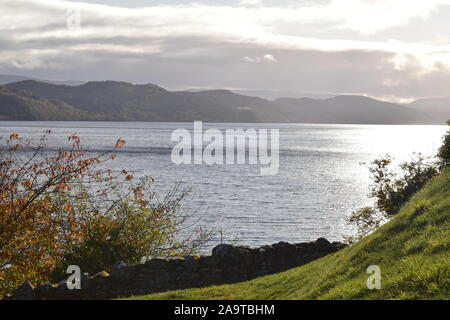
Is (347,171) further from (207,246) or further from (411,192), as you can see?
(411,192)

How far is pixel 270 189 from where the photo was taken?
97.9 m

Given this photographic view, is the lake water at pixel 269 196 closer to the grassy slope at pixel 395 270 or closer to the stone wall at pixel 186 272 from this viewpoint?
the stone wall at pixel 186 272

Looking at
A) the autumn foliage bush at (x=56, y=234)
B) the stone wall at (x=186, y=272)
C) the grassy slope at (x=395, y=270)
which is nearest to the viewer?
the grassy slope at (x=395, y=270)

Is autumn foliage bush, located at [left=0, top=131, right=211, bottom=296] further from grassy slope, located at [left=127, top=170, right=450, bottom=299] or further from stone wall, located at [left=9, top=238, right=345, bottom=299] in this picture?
grassy slope, located at [left=127, top=170, right=450, bottom=299]

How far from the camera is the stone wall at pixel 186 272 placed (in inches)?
724

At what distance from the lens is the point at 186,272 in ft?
68.5

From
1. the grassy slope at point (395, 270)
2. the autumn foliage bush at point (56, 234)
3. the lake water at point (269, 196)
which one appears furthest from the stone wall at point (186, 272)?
the lake water at point (269, 196)

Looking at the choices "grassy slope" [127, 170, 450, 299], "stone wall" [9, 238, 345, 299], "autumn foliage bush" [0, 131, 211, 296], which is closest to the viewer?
"grassy slope" [127, 170, 450, 299]

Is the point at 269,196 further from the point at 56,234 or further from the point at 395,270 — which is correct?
the point at 395,270

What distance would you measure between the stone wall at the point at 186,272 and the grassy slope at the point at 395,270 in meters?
2.36

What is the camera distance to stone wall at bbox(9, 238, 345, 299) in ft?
60.3

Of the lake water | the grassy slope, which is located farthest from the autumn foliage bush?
the lake water

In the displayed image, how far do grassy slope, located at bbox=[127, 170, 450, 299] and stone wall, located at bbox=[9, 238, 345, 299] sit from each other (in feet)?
7.73
